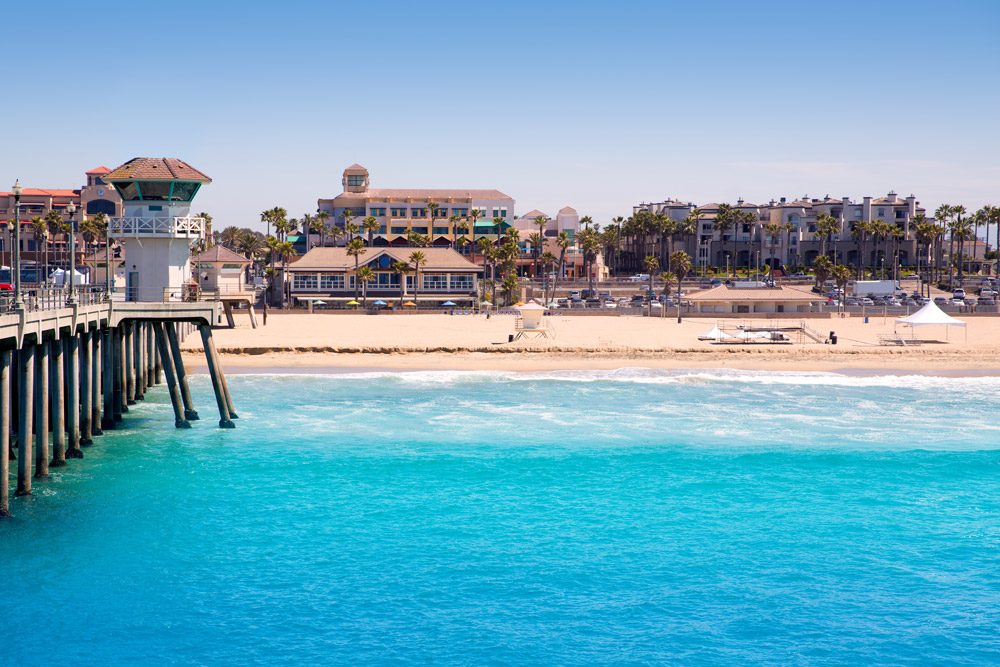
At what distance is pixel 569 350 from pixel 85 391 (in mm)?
33978

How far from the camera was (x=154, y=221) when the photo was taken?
1299 inches

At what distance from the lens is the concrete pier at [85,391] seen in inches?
1118

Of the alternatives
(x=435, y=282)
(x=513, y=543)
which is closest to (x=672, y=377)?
(x=513, y=543)

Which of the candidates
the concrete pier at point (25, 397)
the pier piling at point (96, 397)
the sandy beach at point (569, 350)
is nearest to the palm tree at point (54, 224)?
the sandy beach at point (569, 350)

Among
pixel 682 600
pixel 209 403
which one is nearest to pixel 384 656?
pixel 682 600

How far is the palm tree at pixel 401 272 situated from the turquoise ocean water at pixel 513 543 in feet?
199

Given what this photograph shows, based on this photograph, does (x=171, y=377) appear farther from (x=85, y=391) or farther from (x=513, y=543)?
(x=513, y=543)

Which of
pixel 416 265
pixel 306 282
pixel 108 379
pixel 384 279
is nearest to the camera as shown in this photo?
pixel 108 379

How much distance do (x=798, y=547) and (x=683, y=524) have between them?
3.00m

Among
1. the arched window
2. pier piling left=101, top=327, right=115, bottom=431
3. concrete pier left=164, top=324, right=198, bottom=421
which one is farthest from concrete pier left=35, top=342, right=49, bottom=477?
the arched window

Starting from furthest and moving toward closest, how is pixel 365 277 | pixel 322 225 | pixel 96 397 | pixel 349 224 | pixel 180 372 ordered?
1. pixel 322 225
2. pixel 349 224
3. pixel 365 277
4. pixel 180 372
5. pixel 96 397

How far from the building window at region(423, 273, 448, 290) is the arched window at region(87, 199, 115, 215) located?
5133 centimetres

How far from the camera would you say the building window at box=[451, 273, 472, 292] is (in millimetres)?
101000

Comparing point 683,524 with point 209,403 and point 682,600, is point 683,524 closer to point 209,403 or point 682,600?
point 682,600
